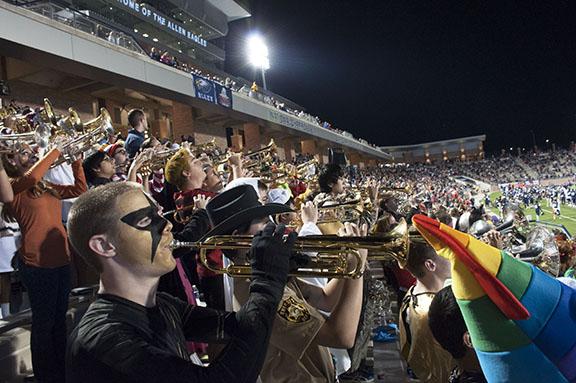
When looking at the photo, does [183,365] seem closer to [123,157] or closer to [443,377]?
[443,377]

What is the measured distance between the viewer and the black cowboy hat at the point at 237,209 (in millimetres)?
2256

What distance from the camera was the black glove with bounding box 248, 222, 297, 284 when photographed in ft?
4.61

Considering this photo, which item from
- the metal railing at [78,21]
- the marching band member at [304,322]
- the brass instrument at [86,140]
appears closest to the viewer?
the marching band member at [304,322]

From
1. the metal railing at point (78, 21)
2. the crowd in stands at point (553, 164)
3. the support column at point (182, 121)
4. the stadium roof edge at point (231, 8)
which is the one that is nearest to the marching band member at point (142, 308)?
the metal railing at point (78, 21)

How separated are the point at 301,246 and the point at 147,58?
13.4 meters

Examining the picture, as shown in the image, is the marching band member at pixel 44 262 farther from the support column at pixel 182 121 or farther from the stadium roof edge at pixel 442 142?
the stadium roof edge at pixel 442 142

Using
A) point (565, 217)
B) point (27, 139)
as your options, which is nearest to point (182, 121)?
point (27, 139)

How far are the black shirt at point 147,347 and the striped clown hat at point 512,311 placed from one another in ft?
1.92

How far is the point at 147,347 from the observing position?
1.26 meters

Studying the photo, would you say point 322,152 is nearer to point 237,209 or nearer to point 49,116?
point 49,116

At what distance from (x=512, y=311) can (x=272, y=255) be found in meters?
0.70

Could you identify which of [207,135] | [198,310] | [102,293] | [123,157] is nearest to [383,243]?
[198,310]

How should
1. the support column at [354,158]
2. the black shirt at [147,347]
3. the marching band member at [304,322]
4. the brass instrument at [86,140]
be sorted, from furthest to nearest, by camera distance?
1. the support column at [354,158]
2. the brass instrument at [86,140]
3. the marching band member at [304,322]
4. the black shirt at [147,347]

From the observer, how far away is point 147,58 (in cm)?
1366
